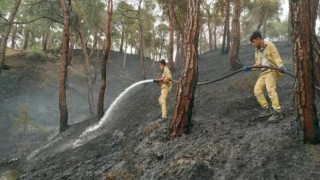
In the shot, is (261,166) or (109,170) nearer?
(261,166)

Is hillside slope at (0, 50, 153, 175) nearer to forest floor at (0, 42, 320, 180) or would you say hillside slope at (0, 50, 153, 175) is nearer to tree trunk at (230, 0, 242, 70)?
forest floor at (0, 42, 320, 180)

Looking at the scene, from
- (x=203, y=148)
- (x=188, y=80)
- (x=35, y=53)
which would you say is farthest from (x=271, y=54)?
(x=35, y=53)

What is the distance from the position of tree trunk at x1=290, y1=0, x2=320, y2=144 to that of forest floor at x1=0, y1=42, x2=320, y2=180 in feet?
1.21

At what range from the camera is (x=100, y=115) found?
14.5 m

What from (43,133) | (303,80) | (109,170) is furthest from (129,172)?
(43,133)

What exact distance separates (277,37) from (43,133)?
48.4 metres

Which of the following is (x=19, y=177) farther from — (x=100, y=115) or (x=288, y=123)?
(x=288, y=123)

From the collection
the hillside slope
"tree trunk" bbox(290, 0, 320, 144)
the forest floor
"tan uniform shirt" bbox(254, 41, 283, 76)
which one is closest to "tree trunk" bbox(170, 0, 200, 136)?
the forest floor

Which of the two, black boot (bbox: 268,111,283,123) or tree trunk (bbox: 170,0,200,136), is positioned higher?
tree trunk (bbox: 170,0,200,136)

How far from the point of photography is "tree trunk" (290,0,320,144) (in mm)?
5297

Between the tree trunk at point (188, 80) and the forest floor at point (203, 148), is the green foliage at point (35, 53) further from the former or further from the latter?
the tree trunk at point (188, 80)

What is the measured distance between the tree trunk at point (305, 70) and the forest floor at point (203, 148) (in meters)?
0.37

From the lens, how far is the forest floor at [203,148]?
5363mm

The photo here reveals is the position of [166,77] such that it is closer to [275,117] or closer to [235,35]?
[275,117]
